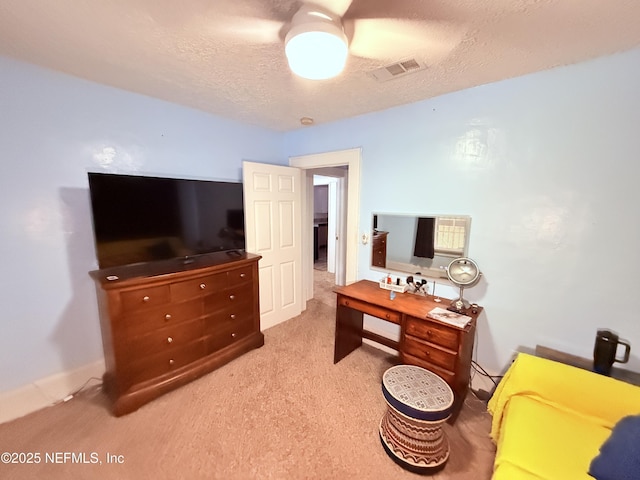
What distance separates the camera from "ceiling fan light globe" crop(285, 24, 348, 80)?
109 cm

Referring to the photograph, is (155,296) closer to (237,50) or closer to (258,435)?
(258,435)

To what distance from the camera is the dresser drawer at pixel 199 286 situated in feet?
6.48

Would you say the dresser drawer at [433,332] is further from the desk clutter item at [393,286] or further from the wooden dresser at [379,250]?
the wooden dresser at [379,250]

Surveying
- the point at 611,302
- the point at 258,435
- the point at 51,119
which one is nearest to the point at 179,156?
the point at 51,119

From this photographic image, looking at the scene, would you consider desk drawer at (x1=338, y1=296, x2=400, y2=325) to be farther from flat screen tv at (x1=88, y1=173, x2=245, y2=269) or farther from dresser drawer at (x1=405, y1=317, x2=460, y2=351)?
flat screen tv at (x1=88, y1=173, x2=245, y2=269)

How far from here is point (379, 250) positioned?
2588 mm

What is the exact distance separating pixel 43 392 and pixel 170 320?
1.01 m

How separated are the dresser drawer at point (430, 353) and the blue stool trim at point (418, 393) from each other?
117 millimetres

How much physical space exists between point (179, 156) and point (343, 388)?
2567mm

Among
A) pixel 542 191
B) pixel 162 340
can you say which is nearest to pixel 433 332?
pixel 542 191

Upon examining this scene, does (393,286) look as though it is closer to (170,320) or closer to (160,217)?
(170,320)

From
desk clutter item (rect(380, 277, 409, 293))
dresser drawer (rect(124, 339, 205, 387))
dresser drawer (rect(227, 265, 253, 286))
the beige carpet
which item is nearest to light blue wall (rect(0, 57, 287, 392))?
the beige carpet

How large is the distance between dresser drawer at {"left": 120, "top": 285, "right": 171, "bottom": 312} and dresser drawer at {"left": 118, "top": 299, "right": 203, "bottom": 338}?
40 mm

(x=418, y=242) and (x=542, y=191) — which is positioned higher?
(x=542, y=191)
